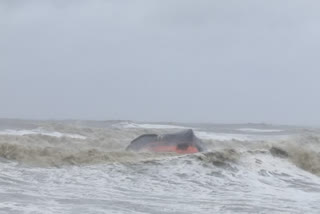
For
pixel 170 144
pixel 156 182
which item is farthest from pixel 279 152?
pixel 156 182

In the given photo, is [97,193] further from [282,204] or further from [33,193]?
[282,204]

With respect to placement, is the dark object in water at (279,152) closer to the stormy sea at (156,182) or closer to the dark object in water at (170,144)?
the stormy sea at (156,182)

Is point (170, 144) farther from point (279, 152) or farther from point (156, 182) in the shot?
point (156, 182)

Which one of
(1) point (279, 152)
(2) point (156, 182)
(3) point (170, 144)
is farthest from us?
(3) point (170, 144)

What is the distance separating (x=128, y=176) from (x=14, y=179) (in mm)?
2133

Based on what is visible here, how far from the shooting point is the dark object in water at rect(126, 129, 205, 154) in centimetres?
1658

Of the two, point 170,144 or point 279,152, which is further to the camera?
point 170,144

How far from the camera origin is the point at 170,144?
1670 cm

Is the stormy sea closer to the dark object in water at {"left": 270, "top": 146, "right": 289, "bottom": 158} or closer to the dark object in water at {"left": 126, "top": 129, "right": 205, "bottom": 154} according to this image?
the dark object in water at {"left": 270, "top": 146, "right": 289, "bottom": 158}

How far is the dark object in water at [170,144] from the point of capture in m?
16.6

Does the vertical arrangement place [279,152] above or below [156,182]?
above

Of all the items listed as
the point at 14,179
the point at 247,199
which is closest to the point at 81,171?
the point at 14,179

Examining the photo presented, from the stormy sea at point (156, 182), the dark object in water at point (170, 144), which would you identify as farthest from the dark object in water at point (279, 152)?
the dark object in water at point (170, 144)

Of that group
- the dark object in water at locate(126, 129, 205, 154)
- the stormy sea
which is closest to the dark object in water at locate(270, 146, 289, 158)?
the stormy sea
